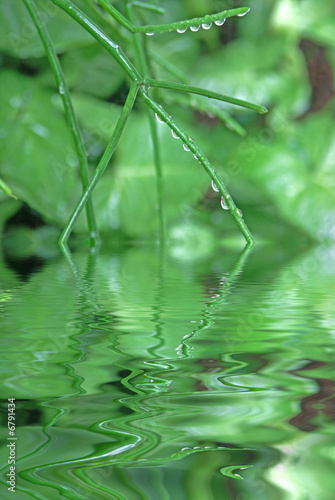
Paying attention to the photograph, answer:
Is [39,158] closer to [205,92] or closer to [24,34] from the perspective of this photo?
[24,34]

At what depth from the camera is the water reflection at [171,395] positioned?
83 millimetres

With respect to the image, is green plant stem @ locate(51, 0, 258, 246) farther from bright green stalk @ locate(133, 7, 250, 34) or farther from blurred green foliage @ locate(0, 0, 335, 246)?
blurred green foliage @ locate(0, 0, 335, 246)

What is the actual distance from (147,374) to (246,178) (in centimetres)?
69

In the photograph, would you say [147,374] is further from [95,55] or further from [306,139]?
[306,139]

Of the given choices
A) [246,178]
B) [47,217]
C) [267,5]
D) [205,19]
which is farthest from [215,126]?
[205,19]

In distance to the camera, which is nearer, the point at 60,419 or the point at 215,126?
the point at 60,419

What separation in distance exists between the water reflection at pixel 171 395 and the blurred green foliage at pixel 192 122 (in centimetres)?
35

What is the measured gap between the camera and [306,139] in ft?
2.95

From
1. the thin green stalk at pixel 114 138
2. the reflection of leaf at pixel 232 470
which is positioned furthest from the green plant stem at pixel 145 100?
the reflection of leaf at pixel 232 470

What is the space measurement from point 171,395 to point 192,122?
78 centimetres

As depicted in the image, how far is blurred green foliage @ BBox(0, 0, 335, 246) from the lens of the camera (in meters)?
0.63

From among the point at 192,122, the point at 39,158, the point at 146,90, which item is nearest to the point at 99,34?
the point at 146,90

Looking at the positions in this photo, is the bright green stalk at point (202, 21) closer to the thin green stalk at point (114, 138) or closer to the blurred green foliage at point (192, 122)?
the thin green stalk at point (114, 138)

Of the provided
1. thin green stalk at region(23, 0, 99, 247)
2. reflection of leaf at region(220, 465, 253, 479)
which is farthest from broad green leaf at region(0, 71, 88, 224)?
reflection of leaf at region(220, 465, 253, 479)
